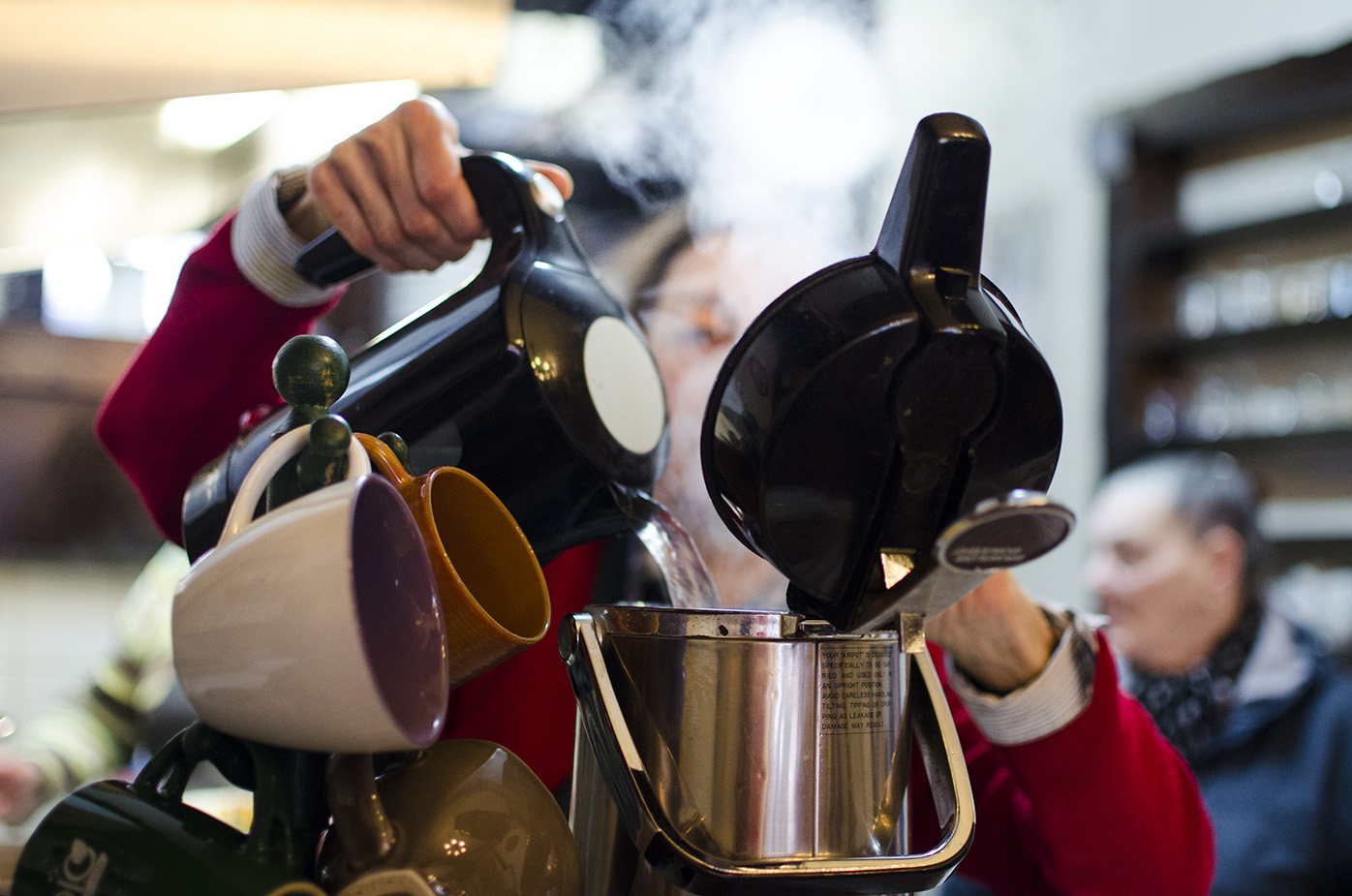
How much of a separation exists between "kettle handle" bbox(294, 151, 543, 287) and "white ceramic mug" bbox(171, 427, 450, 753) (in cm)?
21

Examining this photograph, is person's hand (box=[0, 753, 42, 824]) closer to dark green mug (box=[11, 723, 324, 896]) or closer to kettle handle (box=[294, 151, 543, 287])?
kettle handle (box=[294, 151, 543, 287])

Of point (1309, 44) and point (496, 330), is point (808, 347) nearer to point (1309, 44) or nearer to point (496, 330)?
point (496, 330)

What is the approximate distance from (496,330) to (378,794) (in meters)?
0.19

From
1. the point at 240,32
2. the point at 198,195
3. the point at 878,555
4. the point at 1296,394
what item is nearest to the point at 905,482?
the point at 878,555

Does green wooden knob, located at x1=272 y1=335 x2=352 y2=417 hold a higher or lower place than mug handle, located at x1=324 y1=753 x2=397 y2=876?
higher

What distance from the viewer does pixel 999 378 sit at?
13.7 inches

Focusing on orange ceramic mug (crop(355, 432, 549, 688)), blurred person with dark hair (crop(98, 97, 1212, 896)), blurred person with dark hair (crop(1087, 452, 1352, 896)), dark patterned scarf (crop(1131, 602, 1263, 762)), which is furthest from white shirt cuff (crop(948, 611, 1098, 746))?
dark patterned scarf (crop(1131, 602, 1263, 762))

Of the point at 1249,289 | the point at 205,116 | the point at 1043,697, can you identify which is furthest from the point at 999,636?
the point at 1249,289

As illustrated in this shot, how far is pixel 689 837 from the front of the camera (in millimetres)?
362

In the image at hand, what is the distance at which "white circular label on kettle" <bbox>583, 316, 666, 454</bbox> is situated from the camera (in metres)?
0.44

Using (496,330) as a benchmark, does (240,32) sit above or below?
above

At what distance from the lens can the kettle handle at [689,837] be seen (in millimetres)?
344

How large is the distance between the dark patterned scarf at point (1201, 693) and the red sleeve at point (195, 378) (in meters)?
1.94

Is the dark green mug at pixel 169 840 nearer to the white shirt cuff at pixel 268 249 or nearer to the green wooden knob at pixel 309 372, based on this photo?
the green wooden knob at pixel 309 372
